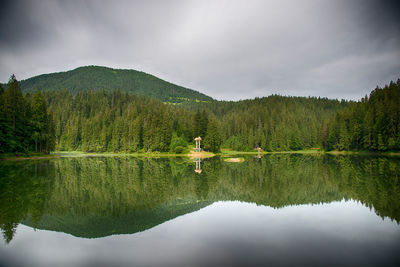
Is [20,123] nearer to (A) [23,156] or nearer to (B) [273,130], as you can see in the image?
(A) [23,156]

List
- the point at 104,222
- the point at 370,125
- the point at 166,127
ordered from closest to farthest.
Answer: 1. the point at 104,222
2. the point at 370,125
3. the point at 166,127

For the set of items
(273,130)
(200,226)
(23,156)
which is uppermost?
(273,130)

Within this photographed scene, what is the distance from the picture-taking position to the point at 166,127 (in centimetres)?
8150

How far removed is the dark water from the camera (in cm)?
730

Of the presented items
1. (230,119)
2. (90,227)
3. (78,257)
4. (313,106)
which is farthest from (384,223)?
Answer: (313,106)

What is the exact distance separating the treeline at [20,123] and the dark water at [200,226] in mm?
34185

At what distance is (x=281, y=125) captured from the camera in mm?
123625

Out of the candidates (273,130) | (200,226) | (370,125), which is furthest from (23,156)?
(273,130)

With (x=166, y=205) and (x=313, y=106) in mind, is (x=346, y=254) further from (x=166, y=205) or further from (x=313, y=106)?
(x=313, y=106)

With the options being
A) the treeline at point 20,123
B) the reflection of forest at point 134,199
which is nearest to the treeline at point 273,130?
the treeline at point 20,123

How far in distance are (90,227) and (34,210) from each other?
175 inches

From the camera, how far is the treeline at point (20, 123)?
4394cm

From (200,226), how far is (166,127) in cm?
7227

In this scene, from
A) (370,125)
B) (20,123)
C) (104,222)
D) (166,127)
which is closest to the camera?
(104,222)
